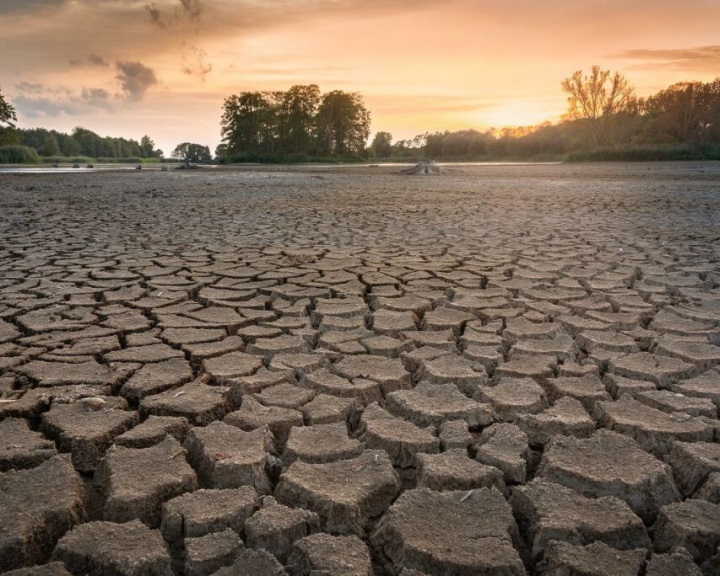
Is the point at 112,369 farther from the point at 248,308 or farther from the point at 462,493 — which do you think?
the point at 462,493

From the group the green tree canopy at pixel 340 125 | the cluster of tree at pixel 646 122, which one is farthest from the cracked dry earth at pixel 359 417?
the green tree canopy at pixel 340 125

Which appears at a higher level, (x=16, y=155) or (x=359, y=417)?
(x=16, y=155)

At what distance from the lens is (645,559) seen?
116 centimetres

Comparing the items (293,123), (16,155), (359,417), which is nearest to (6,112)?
(16,155)

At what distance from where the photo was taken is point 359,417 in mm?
1831

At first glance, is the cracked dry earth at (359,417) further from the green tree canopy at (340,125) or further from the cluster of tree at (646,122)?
the green tree canopy at (340,125)

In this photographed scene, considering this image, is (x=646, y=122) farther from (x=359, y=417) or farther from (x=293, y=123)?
(x=359, y=417)

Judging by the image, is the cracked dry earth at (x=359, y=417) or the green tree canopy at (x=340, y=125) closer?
the cracked dry earth at (x=359, y=417)

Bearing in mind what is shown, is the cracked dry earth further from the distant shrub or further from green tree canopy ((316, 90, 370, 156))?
green tree canopy ((316, 90, 370, 156))

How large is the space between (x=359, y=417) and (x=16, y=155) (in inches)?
1752

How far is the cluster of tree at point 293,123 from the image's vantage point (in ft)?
169

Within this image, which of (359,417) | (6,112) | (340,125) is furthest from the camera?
(340,125)

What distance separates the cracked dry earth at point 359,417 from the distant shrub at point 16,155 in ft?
132

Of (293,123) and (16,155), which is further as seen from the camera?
(293,123)
